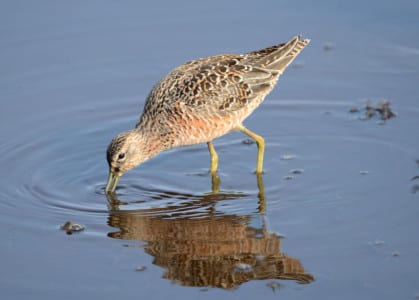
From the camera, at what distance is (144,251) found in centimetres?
723

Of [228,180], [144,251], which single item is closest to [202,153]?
[228,180]

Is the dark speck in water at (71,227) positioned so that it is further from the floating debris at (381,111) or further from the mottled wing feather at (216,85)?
the floating debris at (381,111)

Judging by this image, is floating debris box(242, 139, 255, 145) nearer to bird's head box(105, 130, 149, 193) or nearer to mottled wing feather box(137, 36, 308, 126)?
mottled wing feather box(137, 36, 308, 126)

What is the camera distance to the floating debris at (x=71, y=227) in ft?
25.0

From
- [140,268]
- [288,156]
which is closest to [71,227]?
[140,268]

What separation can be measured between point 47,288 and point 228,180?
2567 mm

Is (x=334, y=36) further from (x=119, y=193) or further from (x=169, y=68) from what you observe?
(x=119, y=193)

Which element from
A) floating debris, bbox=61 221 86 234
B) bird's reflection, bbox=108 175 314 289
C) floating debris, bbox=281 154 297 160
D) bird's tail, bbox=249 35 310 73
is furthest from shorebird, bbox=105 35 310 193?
floating debris, bbox=61 221 86 234

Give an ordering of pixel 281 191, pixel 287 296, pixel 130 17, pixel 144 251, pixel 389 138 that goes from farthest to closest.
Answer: pixel 130 17
pixel 389 138
pixel 281 191
pixel 144 251
pixel 287 296

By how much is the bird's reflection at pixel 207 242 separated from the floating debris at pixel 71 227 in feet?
0.99

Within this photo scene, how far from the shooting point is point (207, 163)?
30.0ft

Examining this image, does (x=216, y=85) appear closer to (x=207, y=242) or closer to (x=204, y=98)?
(x=204, y=98)

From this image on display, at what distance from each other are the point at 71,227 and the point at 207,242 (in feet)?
4.05

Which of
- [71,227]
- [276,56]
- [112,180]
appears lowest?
[71,227]
